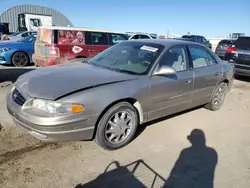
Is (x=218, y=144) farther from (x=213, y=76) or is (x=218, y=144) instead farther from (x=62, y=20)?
(x=62, y=20)

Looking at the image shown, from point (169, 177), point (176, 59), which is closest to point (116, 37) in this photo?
point (176, 59)

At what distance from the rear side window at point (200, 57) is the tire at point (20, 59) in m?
7.86

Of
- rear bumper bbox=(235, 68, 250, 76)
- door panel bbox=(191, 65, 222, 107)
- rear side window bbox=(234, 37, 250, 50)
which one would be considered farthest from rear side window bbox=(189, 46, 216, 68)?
rear side window bbox=(234, 37, 250, 50)

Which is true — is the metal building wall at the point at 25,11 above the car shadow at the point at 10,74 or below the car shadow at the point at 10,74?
above

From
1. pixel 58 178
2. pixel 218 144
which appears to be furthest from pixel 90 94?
pixel 218 144

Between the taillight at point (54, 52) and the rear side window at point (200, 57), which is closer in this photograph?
the rear side window at point (200, 57)

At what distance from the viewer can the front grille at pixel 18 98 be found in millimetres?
3252

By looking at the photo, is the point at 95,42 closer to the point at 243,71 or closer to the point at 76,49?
the point at 76,49

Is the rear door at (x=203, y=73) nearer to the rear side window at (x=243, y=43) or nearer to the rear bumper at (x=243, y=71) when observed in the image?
the rear bumper at (x=243, y=71)

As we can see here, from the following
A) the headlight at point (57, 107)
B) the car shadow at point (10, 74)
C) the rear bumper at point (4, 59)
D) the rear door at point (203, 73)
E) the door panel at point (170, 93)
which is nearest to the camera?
the headlight at point (57, 107)

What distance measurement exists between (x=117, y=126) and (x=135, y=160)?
547 millimetres

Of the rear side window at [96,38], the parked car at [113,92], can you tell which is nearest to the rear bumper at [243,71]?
the parked car at [113,92]

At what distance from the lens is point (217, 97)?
5520mm

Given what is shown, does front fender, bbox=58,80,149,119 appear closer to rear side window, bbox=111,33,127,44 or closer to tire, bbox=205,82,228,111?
tire, bbox=205,82,228,111
